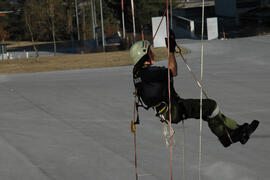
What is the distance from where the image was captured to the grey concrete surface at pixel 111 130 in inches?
320

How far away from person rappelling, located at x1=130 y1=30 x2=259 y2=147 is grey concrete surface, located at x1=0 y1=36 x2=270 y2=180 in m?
1.07

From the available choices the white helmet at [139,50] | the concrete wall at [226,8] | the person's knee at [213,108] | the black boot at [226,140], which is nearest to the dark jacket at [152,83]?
the white helmet at [139,50]

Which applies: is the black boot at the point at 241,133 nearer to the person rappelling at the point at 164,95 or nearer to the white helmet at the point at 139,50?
the person rappelling at the point at 164,95

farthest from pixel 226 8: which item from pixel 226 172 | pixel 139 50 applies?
pixel 139 50

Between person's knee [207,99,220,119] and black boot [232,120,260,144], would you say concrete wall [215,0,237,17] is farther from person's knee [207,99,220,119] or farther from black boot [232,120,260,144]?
person's knee [207,99,220,119]

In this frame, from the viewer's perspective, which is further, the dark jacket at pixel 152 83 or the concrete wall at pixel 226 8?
the concrete wall at pixel 226 8

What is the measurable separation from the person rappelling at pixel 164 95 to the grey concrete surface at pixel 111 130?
3.53 ft

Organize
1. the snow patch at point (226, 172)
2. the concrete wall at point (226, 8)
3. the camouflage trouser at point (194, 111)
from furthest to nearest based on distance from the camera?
the concrete wall at point (226, 8) → the snow patch at point (226, 172) → the camouflage trouser at point (194, 111)

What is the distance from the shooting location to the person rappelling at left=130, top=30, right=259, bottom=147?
620cm

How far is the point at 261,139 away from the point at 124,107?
5.66m

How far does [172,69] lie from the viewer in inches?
240

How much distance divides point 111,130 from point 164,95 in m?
5.23

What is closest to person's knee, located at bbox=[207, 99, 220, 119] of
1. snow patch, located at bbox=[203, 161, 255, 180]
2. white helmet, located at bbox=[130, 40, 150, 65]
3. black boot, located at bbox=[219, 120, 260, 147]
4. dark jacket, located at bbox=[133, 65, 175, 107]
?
black boot, located at bbox=[219, 120, 260, 147]

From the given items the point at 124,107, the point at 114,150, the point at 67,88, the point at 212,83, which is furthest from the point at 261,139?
the point at 67,88
